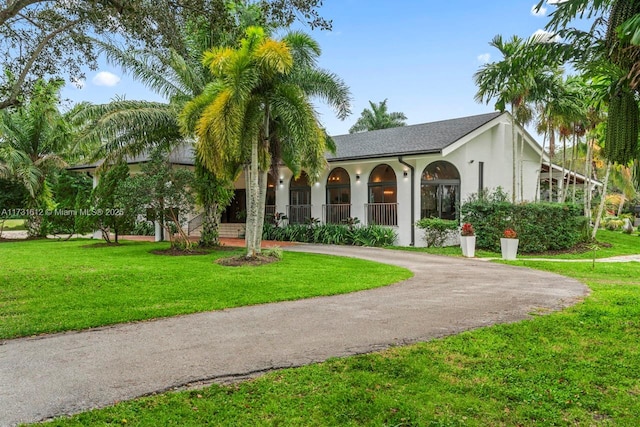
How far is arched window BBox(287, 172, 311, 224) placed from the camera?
20422 millimetres

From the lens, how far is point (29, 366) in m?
4.16

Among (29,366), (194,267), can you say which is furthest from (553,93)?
(29,366)

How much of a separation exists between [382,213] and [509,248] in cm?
568

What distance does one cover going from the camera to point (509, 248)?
43.4ft

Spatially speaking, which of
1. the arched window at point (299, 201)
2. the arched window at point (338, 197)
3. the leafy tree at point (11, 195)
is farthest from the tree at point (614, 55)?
the leafy tree at point (11, 195)

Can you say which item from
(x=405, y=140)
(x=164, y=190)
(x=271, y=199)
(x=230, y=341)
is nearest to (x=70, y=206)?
(x=271, y=199)

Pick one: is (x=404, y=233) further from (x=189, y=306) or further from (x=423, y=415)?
(x=423, y=415)

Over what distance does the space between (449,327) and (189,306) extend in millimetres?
3760

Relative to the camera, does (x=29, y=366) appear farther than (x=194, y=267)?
No

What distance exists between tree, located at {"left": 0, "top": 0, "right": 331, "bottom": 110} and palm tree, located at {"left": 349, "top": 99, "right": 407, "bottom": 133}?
34203 millimetres

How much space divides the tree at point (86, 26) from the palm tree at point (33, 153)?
1240 cm

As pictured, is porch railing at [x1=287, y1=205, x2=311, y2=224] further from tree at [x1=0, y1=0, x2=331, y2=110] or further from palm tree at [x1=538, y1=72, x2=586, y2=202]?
tree at [x1=0, y1=0, x2=331, y2=110]

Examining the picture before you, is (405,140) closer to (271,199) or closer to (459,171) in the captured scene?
(459,171)

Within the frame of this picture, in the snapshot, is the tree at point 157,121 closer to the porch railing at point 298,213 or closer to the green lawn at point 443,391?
the porch railing at point 298,213
